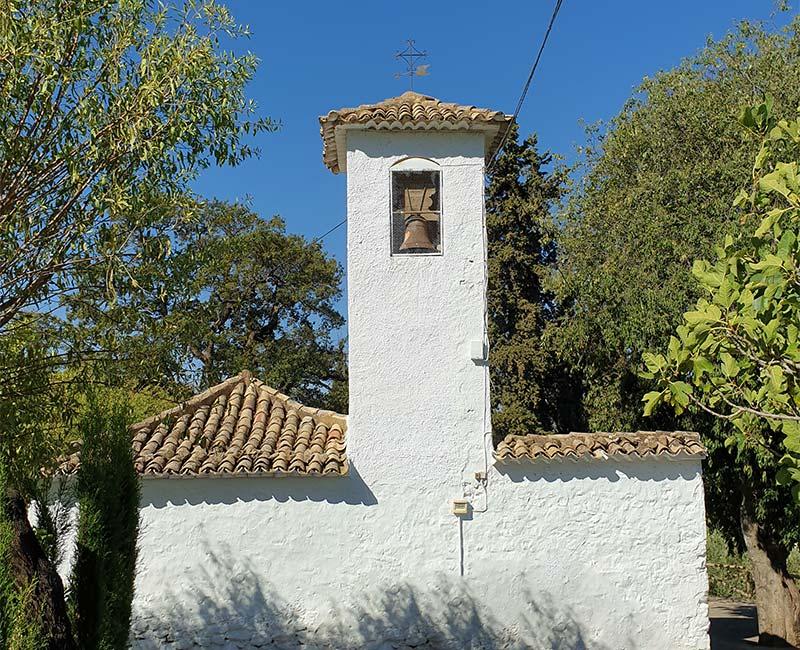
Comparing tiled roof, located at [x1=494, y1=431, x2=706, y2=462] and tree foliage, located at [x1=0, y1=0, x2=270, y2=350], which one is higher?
tree foliage, located at [x1=0, y1=0, x2=270, y2=350]

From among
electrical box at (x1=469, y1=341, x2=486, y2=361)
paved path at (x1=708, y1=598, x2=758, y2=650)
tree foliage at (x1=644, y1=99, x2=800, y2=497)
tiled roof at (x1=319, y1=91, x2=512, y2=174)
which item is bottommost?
paved path at (x1=708, y1=598, x2=758, y2=650)

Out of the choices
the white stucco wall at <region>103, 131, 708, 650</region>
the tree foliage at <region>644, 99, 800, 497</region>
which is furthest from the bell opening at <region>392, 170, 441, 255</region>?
the tree foliage at <region>644, 99, 800, 497</region>

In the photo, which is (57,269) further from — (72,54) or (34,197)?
(72,54)

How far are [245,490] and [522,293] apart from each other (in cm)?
1216

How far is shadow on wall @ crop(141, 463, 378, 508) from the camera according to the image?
10.6m

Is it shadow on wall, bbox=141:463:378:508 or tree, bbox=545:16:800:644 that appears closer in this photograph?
shadow on wall, bbox=141:463:378:508

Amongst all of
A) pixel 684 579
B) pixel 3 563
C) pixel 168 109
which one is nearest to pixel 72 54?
pixel 168 109

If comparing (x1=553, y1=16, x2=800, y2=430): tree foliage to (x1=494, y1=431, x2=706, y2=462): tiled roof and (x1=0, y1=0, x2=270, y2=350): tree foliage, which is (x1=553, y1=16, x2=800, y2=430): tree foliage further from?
(x1=0, y1=0, x2=270, y2=350): tree foliage

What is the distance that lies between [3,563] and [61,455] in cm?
92

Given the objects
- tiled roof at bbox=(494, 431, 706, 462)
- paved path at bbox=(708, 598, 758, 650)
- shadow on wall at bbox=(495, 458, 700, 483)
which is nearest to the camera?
tiled roof at bbox=(494, 431, 706, 462)

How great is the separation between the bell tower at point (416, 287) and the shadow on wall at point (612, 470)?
523 mm

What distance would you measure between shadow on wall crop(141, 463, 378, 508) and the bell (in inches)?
117

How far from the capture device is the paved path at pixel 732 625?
51.8 feet

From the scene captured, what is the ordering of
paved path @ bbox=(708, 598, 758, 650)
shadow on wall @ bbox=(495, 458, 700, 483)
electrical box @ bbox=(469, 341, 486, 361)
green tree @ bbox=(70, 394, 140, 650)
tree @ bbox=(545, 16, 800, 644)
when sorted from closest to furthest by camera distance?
green tree @ bbox=(70, 394, 140, 650) → shadow on wall @ bbox=(495, 458, 700, 483) → electrical box @ bbox=(469, 341, 486, 361) → tree @ bbox=(545, 16, 800, 644) → paved path @ bbox=(708, 598, 758, 650)
